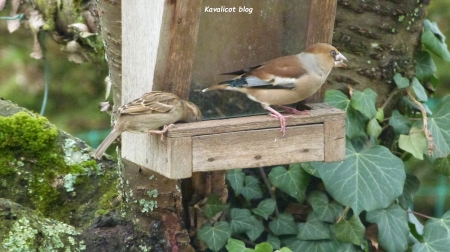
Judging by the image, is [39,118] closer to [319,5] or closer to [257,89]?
[257,89]

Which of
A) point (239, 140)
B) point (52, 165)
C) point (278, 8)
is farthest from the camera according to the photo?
point (52, 165)

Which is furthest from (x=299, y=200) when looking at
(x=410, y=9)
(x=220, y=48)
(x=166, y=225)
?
(x=410, y=9)

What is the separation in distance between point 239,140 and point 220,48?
45 centimetres

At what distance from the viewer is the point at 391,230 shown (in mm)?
3061

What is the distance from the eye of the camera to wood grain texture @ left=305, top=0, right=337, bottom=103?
280 centimetres

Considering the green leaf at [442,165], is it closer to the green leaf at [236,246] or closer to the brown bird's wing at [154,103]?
the green leaf at [236,246]

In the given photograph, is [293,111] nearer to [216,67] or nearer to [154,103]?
[216,67]

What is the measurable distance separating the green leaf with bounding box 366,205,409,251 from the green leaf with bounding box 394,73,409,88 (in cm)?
60

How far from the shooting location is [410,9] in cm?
326

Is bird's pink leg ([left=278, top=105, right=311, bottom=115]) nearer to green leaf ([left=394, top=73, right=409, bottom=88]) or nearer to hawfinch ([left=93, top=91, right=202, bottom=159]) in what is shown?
hawfinch ([left=93, top=91, right=202, bottom=159])

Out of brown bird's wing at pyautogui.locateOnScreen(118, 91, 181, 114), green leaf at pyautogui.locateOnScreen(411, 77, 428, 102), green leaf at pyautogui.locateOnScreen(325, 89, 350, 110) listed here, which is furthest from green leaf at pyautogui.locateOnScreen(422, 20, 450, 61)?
brown bird's wing at pyautogui.locateOnScreen(118, 91, 181, 114)

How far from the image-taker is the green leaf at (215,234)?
2.93 metres

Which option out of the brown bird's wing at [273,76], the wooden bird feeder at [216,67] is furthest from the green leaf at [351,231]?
the brown bird's wing at [273,76]

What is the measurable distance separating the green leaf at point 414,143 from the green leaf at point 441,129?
0.25 ft
